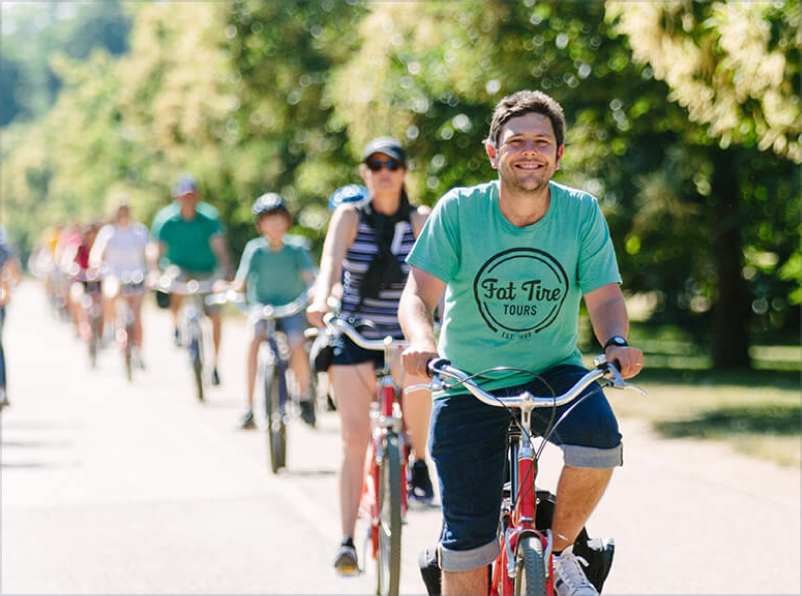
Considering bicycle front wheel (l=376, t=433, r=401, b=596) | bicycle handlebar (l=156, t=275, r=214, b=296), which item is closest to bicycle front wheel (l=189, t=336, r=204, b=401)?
bicycle handlebar (l=156, t=275, r=214, b=296)

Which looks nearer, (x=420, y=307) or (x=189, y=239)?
(x=420, y=307)

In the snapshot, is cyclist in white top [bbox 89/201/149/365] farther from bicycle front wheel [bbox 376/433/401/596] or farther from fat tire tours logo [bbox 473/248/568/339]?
fat tire tours logo [bbox 473/248/568/339]

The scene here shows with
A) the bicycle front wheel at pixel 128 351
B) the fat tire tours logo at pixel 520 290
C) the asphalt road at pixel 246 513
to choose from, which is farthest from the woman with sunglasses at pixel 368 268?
the bicycle front wheel at pixel 128 351

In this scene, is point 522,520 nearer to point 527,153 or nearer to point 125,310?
point 527,153

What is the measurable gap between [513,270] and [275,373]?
5039 millimetres

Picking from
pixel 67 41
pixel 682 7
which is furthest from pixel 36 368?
A: pixel 67 41

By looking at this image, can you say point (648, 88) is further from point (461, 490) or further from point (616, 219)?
point (461, 490)

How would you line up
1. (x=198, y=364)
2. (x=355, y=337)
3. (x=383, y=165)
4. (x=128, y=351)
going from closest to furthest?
(x=355, y=337) → (x=383, y=165) → (x=198, y=364) → (x=128, y=351)

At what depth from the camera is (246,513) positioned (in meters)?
7.12

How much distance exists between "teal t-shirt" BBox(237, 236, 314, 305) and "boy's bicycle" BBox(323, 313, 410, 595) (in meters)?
4.07

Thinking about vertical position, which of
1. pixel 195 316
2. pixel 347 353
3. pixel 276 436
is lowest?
pixel 276 436

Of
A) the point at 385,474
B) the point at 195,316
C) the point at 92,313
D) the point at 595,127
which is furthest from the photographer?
the point at 92,313

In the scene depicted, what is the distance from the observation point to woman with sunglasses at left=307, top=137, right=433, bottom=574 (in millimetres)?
5848

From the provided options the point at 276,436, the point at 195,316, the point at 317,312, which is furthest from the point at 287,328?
the point at 317,312
